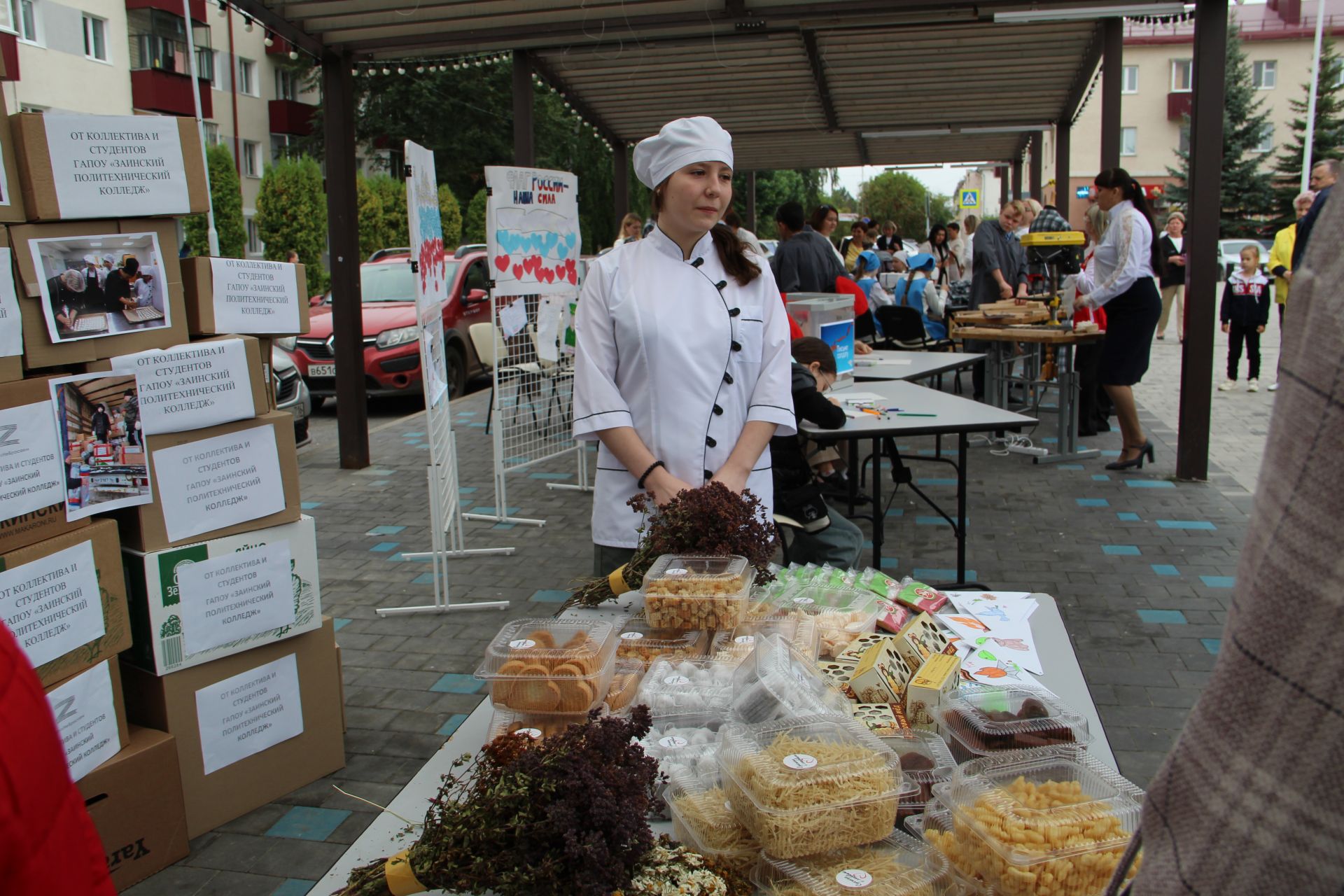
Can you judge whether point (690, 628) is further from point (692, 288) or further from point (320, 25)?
point (320, 25)

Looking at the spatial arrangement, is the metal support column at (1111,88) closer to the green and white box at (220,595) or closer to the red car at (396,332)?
the red car at (396,332)

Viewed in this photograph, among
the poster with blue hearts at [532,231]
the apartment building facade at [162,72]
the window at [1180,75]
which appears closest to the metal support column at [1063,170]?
the poster with blue hearts at [532,231]

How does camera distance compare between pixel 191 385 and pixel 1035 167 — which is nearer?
pixel 191 385

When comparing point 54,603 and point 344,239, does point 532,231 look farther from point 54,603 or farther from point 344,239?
point 54,603

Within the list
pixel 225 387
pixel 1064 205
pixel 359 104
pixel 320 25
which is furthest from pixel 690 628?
pixel 359 104

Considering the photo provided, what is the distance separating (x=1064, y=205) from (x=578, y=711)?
11216 millimetres

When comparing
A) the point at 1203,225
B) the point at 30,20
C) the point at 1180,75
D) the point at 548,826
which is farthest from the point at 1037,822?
the point at 1180,75

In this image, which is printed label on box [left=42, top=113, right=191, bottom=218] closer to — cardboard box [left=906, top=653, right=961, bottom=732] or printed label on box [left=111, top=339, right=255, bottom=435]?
printed label on box [left=111, top=339, right=255, bottom=435]

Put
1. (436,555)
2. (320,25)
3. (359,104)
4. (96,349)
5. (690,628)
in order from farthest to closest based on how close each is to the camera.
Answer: (359,104), (320,25), (436,555), (96,349), (690,628)

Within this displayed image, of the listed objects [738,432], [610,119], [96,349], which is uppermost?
[610,119]

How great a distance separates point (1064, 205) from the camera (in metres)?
11.7

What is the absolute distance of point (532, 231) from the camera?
261 inches

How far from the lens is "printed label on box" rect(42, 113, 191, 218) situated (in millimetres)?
2605

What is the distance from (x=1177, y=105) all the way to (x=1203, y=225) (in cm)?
4774
